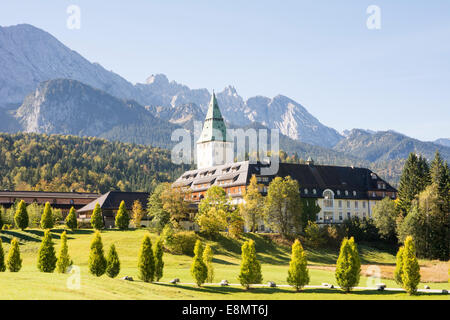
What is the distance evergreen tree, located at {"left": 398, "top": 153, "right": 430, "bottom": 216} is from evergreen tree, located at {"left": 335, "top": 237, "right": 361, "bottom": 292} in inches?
2025

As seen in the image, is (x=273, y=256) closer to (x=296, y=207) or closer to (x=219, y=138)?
(x=296, y=207)

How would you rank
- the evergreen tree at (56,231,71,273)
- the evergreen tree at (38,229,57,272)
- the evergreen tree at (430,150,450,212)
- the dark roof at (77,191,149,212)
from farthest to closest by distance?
the dark roof at (77,191,149,212), the evergreen tree at (430,150,450,212), the evergreen tree at (38,229,57,272), the evergreen tree at (56,231,71,273)

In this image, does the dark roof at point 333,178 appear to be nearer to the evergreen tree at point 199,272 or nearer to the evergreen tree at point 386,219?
the evergreen tree at point 386,219

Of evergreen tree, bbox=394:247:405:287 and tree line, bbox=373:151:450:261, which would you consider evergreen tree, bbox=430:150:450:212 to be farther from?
evergreen tree, bbox=394:247:405:287

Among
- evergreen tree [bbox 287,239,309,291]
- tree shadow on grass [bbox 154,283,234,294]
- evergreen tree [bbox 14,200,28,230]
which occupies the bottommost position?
tree shadow on grass [bbox 154,283,234,294]

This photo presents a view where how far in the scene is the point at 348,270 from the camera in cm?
5025

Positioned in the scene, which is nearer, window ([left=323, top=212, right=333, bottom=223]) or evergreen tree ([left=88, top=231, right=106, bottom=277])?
evergreen tree ([left=88, top=231, right=106, bottom=277])

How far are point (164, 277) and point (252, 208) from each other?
39828 millimetres

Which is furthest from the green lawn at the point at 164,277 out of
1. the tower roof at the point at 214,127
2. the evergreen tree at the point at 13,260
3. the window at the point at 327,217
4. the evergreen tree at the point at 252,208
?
the tower roof at the point at 214,127

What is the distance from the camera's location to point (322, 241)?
93.4 metres

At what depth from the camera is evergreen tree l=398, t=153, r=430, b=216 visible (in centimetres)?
10081

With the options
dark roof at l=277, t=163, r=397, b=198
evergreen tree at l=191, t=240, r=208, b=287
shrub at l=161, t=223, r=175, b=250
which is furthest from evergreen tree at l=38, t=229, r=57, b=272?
dark roof at l=277, t=163, r=397, b=198
